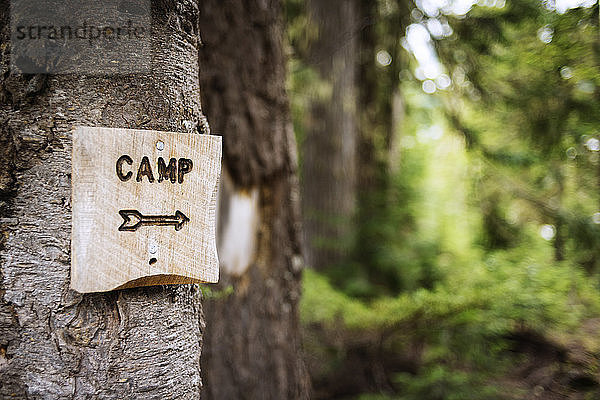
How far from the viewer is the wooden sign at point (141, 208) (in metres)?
1.17

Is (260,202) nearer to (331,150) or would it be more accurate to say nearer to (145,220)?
(145,220)

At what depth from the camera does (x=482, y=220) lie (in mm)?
4078

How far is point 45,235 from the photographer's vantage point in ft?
4.06

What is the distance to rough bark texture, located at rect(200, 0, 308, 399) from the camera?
2.71 meters

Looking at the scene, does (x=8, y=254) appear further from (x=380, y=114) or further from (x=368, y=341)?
(x=380, y=114)

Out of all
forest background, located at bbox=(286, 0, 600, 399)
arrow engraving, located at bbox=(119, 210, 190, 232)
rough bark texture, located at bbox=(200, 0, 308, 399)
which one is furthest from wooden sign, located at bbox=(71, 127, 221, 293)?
forest background, located at bbox=(286, 0, 600, 399)

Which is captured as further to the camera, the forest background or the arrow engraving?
the forest background

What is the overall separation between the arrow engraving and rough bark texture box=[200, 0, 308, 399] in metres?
1.45

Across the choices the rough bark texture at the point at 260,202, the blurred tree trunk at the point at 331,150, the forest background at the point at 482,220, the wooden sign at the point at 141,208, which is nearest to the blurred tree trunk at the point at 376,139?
the forest background at the point at 482,220

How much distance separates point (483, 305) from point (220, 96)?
1967 mm

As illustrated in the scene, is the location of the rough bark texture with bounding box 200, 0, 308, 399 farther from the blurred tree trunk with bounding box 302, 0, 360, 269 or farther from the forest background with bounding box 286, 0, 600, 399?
the blurred tree trunk with bounding box 302, 0, 360, 269

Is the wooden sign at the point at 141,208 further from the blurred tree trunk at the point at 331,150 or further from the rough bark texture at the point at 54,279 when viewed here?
the blurred tree trunk at the point at 331,150

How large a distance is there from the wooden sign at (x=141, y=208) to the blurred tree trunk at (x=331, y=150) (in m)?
3.70

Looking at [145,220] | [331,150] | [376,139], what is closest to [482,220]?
[331,150]
